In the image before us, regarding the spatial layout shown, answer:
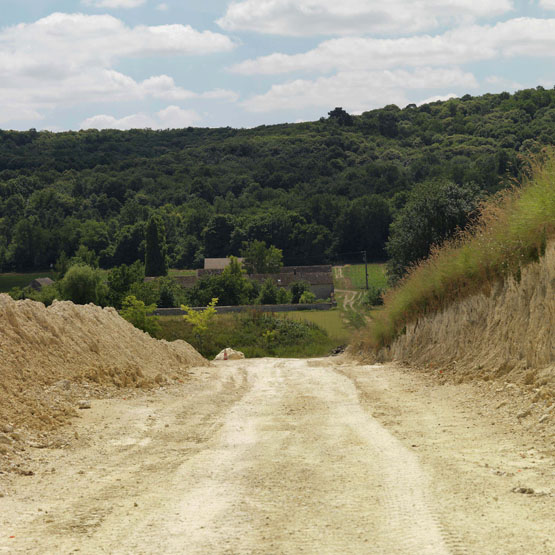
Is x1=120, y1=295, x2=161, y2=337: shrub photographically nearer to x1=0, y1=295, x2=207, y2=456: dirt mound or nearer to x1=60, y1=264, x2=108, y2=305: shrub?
x1=60, y1=264, x2=108, y2=305: shrub

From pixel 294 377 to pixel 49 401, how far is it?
402 inches

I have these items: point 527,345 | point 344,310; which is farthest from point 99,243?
point 527,345

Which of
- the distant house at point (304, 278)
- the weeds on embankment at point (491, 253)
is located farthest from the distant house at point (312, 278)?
the weeds on embankment at point (491, 253)

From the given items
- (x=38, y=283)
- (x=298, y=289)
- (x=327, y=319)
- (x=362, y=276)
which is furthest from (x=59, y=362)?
(x=38, y=283)

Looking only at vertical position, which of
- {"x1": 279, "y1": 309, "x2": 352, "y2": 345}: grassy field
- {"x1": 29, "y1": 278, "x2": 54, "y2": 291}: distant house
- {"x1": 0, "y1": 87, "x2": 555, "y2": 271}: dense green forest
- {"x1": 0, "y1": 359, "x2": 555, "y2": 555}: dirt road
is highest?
{"x1": 0, "y1": 87, "x2": 555, "y2": 271}: dense green forest

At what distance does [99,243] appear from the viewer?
456ft

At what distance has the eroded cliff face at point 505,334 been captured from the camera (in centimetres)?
1264

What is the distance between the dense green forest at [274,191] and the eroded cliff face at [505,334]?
80248 millimetres

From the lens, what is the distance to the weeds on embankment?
15.1 m

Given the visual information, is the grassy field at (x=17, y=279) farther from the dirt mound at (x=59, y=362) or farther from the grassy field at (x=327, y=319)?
the dirt mound at (x=59, y=362)

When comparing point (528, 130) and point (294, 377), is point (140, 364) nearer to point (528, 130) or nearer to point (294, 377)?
point (294, 377)

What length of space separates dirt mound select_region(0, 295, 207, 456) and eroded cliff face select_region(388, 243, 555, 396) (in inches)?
298

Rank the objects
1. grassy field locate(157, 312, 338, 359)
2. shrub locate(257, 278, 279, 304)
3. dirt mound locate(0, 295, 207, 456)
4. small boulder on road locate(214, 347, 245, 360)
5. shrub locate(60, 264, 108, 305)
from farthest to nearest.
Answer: shrub locate(257, 278, 279, 304) → shrub locate(60, 264, 108, 305) → grassy field locate(157, 312, 338, 359) → small boulder on road locate(214, 347, 245, 360) → dirt mound locate(0, 295, 207, 456)

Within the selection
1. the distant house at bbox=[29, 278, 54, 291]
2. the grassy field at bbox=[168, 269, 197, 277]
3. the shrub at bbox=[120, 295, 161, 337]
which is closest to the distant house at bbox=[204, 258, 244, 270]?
the grassy field at bbox=[168, 269, 197, 277]
